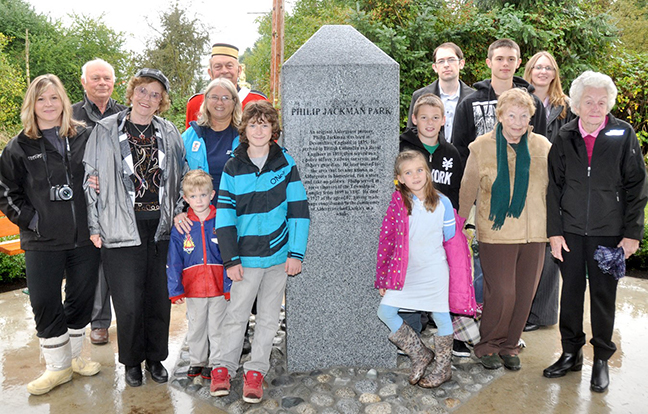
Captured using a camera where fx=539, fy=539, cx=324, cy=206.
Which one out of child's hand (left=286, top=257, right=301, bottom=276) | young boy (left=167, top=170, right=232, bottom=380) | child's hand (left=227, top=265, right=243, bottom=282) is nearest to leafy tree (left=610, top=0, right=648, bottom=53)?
child's hand (left=286, top=257, right=301, bottom=276)

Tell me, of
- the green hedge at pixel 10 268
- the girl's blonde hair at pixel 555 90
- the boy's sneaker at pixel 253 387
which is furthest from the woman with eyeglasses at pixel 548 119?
the green hedge at pixel 10 268

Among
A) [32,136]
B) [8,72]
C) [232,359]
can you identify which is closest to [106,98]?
[32,136]

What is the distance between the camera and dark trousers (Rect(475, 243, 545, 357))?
4.23 m

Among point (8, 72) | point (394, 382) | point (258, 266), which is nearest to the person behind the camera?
point (258, 266)

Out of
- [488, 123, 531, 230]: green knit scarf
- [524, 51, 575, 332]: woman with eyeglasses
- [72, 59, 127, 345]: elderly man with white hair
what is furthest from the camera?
[524, 51, 575, 332]: woman with eyeglasses

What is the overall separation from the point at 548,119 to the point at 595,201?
4.79ft

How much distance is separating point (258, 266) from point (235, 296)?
31 centimetres

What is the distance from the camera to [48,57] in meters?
28.4

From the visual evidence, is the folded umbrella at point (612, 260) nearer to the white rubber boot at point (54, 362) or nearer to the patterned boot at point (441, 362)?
the patterned boot at point (441, 362)

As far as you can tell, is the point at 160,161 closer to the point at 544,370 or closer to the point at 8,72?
the point at 544,370

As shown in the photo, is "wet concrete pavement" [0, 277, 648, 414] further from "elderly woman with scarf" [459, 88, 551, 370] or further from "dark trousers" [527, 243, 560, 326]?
"elderly woman with scarf" [459, 88, 551, 370]

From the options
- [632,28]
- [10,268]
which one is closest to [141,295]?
[10,268]

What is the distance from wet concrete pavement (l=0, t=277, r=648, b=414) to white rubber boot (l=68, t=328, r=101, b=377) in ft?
0.19

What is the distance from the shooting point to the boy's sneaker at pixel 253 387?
12.3 ft
